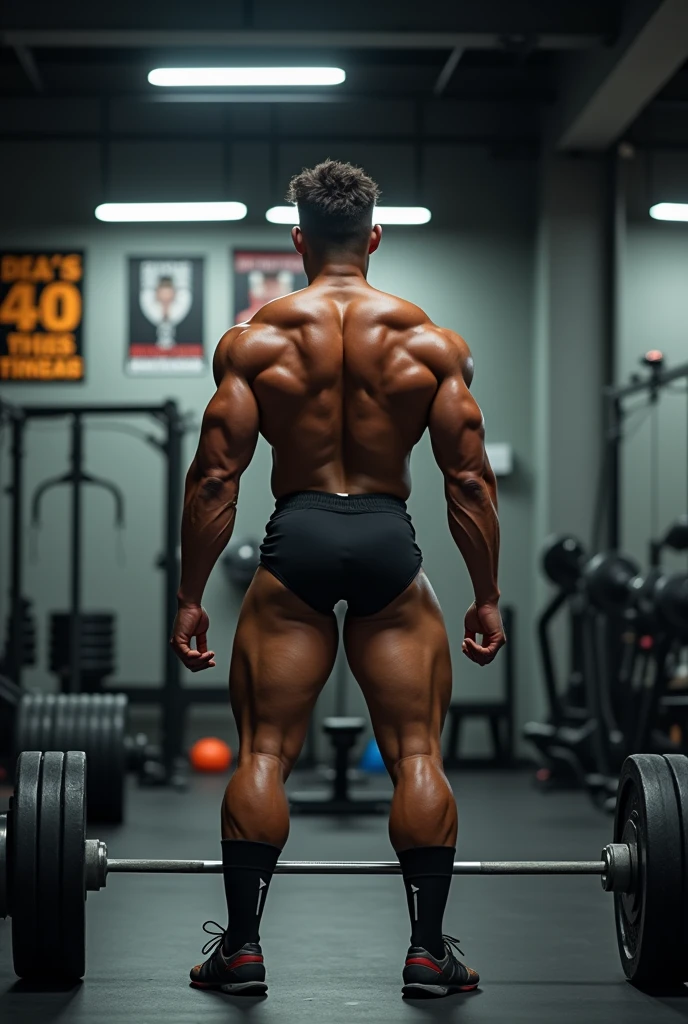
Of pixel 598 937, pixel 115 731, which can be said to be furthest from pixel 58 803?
pixel 115 731

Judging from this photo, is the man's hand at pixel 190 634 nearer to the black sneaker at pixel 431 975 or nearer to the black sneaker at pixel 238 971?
the black sneaker at pixel 238 971

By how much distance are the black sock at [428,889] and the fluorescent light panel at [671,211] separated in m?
5.66

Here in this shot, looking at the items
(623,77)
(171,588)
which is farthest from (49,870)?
(623,77)

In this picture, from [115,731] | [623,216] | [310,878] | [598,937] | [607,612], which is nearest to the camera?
[598,937]

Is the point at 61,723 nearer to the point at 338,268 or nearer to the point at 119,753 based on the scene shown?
the point at 119,753

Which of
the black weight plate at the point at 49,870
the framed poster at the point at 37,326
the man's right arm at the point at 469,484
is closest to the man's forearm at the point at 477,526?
the man's right arm at the point at 469,484

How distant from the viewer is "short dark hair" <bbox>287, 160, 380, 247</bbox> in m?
2.85

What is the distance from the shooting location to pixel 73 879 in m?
2.65

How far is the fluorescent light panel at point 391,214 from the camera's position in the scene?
757 centimetres

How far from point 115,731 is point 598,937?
2.47 meters

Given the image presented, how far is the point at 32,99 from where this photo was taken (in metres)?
8.30

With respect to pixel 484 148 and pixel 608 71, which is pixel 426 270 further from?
pixel 608 71

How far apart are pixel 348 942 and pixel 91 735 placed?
2264 millimetres

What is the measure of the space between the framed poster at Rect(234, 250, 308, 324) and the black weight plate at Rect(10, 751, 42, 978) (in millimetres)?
5712
